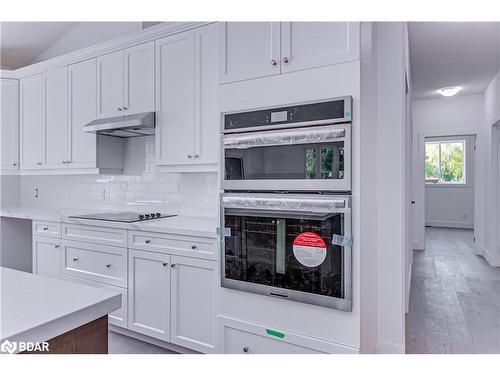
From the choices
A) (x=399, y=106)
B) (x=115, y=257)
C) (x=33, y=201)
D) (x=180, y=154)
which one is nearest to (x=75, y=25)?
(x=33, y=201)

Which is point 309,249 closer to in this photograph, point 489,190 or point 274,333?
point 274,333

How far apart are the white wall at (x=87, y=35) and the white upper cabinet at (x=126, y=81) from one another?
55 centimetres

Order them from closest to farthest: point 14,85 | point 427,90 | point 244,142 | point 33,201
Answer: point 244,142 < point 14,85 < point 33,201 < point 427,90

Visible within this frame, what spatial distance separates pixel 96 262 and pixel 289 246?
1.68 metres

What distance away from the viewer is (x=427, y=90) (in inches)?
225

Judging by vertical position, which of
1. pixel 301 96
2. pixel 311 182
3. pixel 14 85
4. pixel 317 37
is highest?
pixel 14 85

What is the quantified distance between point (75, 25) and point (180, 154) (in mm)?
→ 2391

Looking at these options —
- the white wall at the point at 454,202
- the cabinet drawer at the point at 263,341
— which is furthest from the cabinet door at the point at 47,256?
the white wall at the point at 454,202

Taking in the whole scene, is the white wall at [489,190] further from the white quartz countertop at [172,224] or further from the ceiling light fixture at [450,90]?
the white quartz countertop at [172,224]

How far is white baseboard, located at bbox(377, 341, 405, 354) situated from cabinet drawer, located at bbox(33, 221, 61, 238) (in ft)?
8.59

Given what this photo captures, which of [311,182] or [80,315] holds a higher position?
[311,182]

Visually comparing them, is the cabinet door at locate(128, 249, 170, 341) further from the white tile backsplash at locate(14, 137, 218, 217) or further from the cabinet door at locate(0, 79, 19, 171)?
the cabinet door at locate(0, 79, 19, 171)

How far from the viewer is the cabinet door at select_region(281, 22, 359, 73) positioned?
64.3 inches

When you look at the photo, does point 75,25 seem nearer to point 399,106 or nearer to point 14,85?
point 14,85
